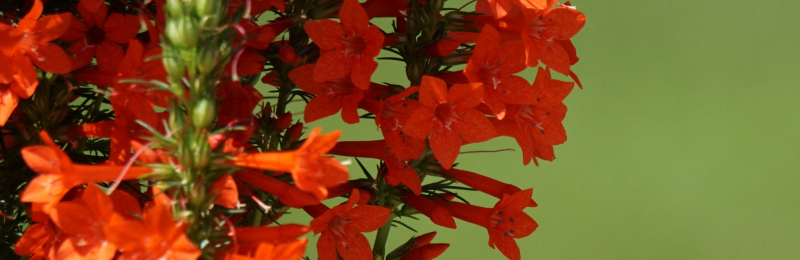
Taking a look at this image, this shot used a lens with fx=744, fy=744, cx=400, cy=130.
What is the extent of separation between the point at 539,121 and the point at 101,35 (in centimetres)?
43

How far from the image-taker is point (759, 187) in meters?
1.89

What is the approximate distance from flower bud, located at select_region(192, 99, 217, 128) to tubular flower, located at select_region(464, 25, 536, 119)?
0.31m

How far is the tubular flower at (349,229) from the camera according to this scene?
71 cm

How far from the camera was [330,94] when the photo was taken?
73 centimetres

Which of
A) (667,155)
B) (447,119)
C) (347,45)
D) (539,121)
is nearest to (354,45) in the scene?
(347,45)

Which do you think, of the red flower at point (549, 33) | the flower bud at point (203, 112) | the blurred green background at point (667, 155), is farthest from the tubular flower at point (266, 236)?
the blurred green background at point (667, 155)

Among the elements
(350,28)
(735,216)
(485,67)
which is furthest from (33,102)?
(735,216)

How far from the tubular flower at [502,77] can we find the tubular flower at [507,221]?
0.41 feet

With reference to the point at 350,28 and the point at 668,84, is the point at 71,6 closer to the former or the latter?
the point at 350,28

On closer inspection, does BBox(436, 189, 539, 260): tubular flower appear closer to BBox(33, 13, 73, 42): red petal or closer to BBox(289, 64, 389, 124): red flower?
BBox(289, 64, 389, 124): red flower

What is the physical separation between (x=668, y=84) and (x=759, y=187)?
356 mm

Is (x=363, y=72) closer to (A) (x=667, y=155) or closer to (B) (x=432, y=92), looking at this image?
(B) (x=432, y=92)

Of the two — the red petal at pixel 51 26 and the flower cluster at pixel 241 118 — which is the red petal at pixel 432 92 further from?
the red petal at pixel 51 26

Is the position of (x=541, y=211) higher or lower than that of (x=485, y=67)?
lower
